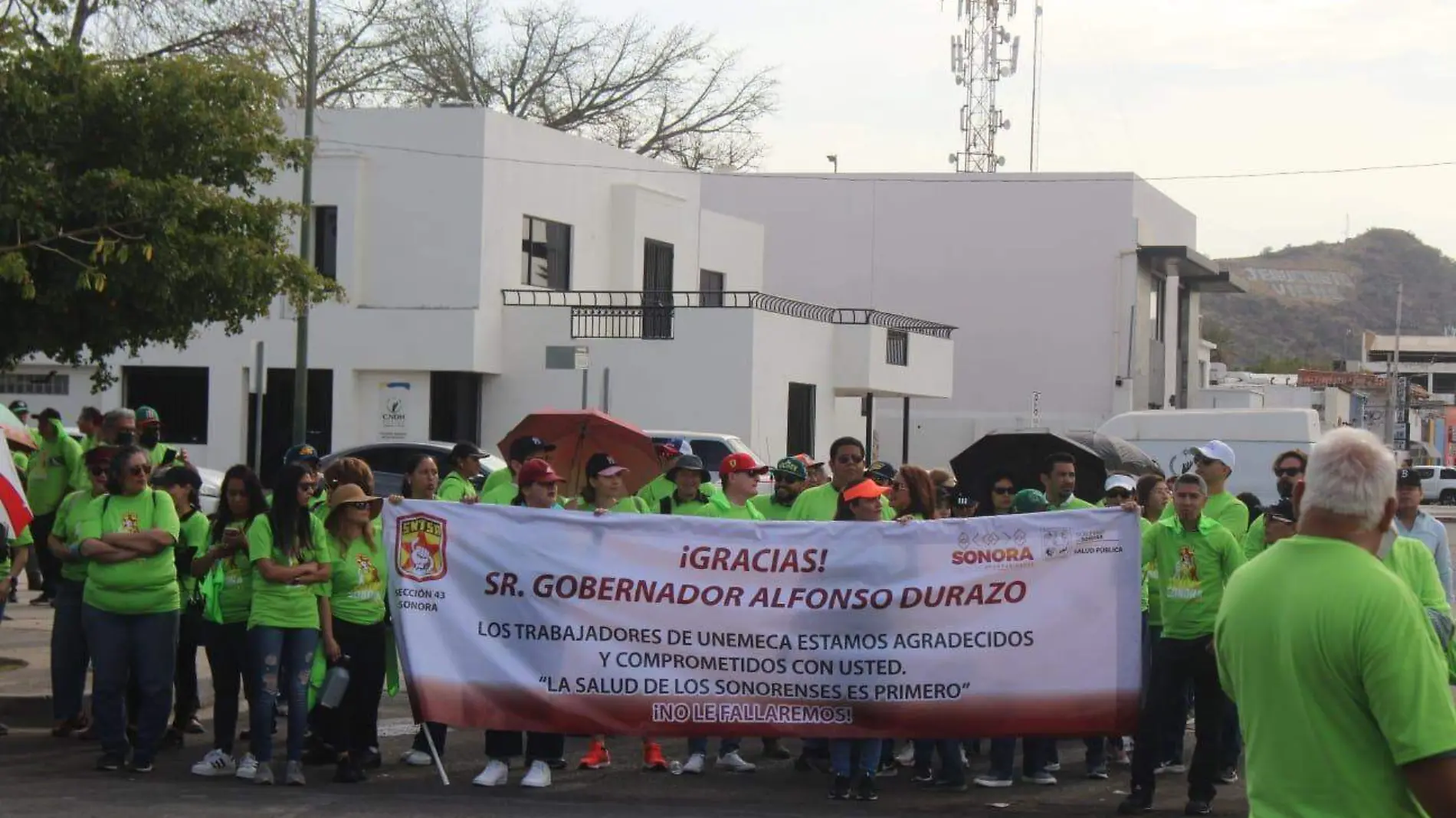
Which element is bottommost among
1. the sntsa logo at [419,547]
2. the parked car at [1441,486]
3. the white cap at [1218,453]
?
the parked car at [1441,486]

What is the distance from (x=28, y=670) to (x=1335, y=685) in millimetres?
11036

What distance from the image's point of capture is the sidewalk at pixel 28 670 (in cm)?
1145

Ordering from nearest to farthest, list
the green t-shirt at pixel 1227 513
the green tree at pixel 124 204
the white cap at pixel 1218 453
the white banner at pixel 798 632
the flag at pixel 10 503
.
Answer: the white banner at pixel 798 632, the flag at pixel 10 503, the white cap at pixel 1218 453, the green t-shirt at pixel 1227 513, the green tree at pixel 124 204

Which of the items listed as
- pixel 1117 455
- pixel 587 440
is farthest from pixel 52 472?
pixel 1117 455

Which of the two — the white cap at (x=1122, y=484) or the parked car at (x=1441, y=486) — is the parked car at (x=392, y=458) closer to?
the white cap at (x=1122, y=484)

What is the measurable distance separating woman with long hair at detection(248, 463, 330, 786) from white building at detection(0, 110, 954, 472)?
74.8 ft

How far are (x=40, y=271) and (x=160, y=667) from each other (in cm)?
442

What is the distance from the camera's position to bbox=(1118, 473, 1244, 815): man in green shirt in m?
9.11

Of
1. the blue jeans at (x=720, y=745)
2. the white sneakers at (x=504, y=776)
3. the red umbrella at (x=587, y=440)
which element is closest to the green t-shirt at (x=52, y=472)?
the red umbrella at (x=587, y=440)

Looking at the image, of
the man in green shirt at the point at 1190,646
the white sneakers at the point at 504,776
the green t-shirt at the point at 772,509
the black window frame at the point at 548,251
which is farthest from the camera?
the black window frame at the point at 548,251

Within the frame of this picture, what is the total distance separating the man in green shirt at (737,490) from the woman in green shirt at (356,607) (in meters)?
2.25

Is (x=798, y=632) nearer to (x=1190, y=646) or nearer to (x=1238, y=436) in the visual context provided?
(x=1190, y=646)

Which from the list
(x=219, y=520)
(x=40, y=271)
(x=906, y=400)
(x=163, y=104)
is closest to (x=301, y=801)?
(x=219, y=520)

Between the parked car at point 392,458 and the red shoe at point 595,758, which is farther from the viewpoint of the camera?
the parked car at point 392,458
